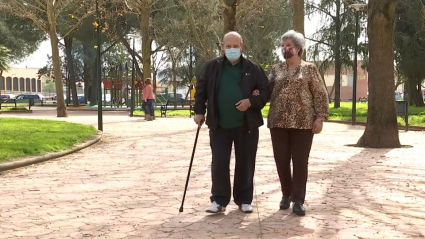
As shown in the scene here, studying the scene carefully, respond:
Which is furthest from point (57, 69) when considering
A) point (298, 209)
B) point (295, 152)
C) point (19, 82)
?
point (19, 82)

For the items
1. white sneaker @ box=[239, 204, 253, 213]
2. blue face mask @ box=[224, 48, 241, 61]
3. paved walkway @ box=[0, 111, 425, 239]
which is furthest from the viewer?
white sneaker @ box=[239, 204, 253, 213]

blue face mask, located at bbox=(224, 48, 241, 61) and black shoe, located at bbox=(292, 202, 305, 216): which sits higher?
blue face mask, located at bbox=(224, 48, 241, 61)

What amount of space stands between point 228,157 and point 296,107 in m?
0.78

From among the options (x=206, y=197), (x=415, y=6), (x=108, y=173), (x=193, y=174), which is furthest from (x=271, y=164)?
(x=415, y=6)

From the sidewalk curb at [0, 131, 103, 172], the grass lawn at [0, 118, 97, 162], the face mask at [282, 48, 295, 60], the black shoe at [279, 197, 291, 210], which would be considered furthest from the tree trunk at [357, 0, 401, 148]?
the face mask at [282, 48, 295, 60]

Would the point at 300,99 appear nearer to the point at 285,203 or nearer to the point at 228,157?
the point at 228,157

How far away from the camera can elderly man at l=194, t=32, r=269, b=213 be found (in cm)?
584

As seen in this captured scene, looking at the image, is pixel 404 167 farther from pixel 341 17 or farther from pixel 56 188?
pixel 341 17

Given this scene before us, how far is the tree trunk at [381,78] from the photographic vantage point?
13234 mm

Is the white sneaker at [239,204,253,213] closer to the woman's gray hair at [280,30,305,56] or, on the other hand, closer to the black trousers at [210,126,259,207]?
the black trousers at [210,126,259,207]

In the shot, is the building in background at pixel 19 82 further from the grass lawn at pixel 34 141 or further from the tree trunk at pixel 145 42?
the grass lawn at pixel 34 141

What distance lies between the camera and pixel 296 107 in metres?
5.89

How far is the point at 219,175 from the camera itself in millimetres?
6012

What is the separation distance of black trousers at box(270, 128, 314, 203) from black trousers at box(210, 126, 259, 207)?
0.22 meters
